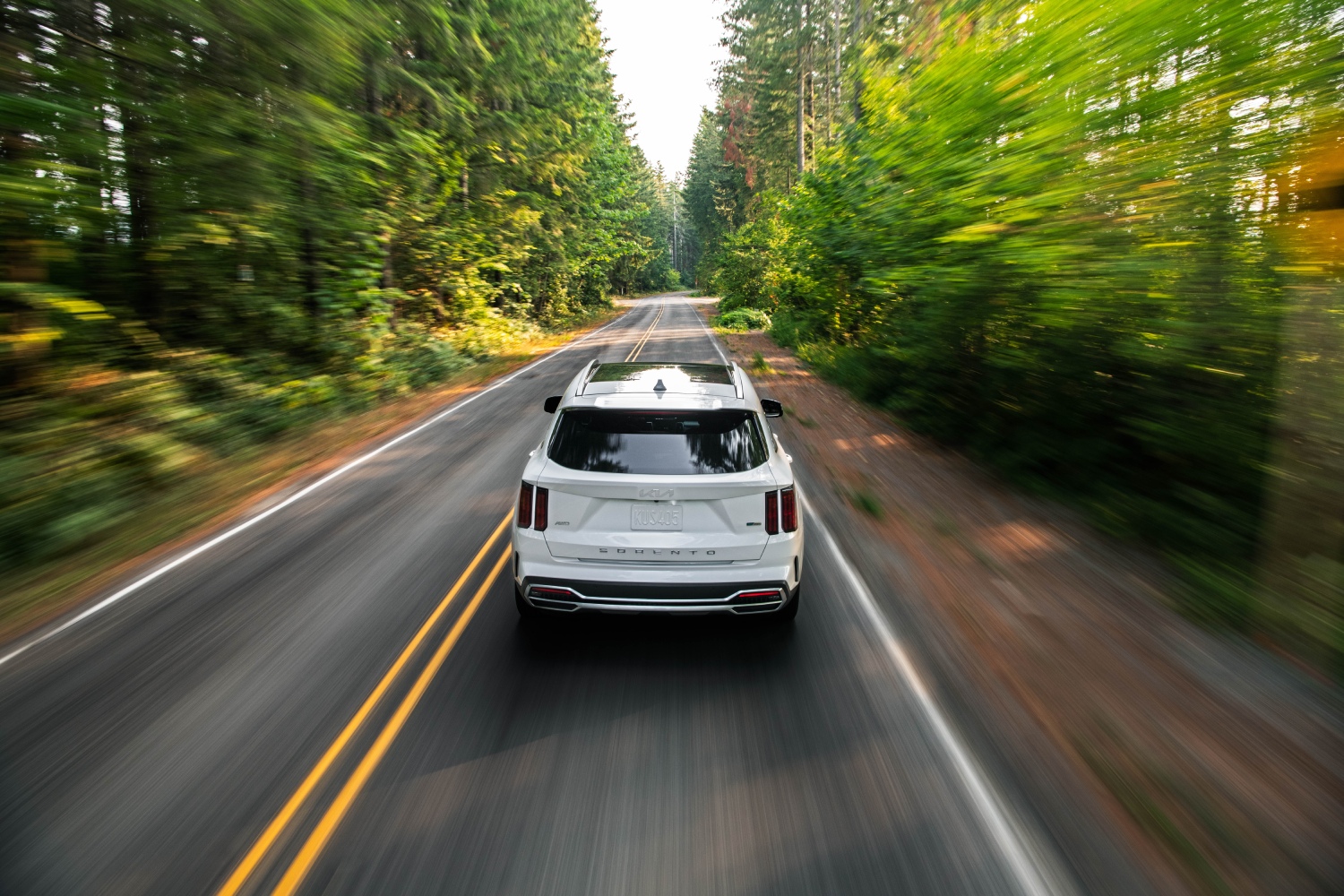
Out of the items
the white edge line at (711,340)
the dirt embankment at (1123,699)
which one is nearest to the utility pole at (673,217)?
the white edge line at (711,340)

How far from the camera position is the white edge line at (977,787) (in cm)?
292

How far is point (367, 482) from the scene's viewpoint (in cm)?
916

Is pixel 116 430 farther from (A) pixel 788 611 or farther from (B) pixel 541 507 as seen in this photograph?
(A) pixel 788 611

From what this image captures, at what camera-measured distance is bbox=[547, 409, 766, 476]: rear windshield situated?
434cm

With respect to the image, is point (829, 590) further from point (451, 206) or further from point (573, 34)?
point (573, 34)

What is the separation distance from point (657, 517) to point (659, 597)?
0.47m

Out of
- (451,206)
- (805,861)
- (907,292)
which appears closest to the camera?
(805,861)

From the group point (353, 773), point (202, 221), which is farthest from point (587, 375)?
point (202, 221)

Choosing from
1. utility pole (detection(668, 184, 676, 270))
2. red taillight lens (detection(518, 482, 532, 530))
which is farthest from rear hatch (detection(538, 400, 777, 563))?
utility pole (detection(668, 184, 676, 270))

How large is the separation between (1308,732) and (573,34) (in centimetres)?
2816

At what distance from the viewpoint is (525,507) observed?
4449mm

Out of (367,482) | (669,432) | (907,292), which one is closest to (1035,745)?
(669,432)

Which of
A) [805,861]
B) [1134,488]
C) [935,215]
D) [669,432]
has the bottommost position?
[805,861]

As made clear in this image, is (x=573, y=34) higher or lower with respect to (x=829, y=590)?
higher
